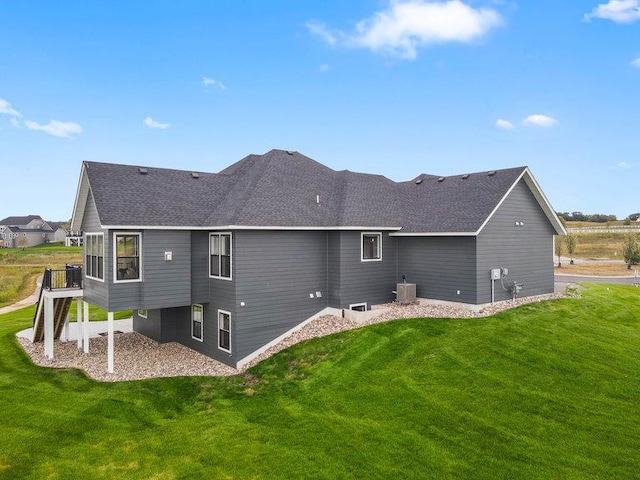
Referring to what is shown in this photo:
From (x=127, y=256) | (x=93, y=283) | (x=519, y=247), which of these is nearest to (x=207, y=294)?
(x=127, y=256)

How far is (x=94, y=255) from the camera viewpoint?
55.0 feet

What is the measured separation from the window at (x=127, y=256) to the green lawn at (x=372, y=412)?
387cm

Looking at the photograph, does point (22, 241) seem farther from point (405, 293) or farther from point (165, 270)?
point (405, 293)

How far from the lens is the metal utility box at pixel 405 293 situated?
18.8 meters

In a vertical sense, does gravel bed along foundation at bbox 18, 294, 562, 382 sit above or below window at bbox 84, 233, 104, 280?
below

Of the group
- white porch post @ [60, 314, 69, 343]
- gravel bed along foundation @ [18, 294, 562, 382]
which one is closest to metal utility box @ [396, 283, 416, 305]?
gravel bed along foundation @ [18, 294, 562, 382]

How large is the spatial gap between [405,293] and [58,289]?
15.7 metres

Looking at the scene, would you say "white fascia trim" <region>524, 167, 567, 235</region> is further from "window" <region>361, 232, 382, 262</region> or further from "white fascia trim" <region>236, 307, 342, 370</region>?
"white fascia trim" <region>236, 307, 342, 370</region>

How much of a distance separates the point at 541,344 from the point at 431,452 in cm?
754

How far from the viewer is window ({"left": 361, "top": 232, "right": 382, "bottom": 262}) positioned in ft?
61.9

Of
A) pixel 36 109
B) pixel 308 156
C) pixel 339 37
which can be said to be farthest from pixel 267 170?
pixel 36 109

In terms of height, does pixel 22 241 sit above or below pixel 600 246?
above

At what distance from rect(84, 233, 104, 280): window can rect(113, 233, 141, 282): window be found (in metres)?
1.33

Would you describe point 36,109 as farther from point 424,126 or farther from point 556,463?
point 556,463
